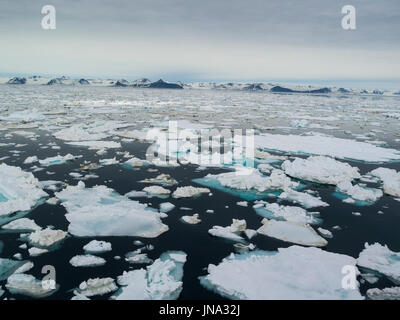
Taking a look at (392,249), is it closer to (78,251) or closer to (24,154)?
(78,251)

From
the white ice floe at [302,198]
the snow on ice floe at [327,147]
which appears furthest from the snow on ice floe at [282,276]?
the snow on ice floe at [327,147]

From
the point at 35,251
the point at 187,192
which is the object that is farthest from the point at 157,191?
the point at 35,251

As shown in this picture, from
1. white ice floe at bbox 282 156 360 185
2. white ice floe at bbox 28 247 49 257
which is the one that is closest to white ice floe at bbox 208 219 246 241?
white ice floe at bbox 28 247 49 257

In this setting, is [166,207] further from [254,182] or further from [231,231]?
[254,182]

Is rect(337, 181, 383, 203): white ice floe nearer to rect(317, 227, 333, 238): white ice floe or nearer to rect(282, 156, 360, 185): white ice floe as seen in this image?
rect(282, 156, 360, 185): white ice floe

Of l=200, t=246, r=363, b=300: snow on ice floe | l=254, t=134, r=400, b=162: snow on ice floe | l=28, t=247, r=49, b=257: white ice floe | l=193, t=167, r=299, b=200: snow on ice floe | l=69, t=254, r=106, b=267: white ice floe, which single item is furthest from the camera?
l=254, t=134, r=400, b=162: snow on ice floe

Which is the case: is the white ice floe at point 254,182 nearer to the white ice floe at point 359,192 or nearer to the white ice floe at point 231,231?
the white ice floe at point 359,192
